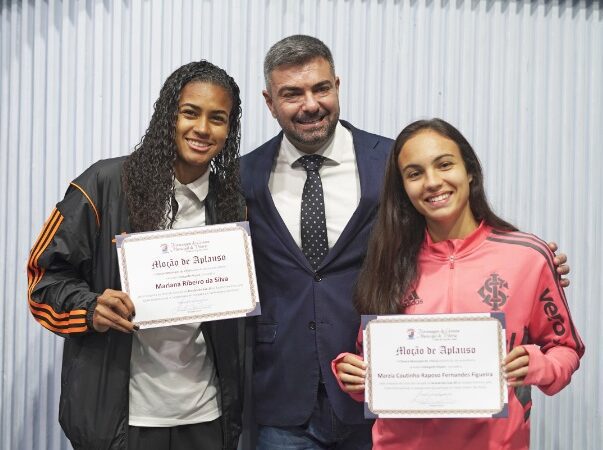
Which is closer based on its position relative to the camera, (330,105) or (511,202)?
(330,105)

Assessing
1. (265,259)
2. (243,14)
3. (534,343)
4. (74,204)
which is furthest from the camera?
(243,14)

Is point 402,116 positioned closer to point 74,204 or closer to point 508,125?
point 508,125

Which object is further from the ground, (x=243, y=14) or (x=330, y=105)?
(x=243, y=14)

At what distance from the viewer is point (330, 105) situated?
2.27 meters

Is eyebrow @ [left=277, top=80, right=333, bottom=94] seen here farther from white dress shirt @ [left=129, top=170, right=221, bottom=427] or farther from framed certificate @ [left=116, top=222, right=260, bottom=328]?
white dress shirt @ [left=129, top=170, right=221, bottom=427]

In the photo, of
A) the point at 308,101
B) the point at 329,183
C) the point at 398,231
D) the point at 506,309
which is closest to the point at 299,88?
the point at 308,101

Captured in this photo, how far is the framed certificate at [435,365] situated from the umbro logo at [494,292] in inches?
4.3

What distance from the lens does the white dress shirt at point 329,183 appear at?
224 centimetres

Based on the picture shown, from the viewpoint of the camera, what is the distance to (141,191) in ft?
6.72

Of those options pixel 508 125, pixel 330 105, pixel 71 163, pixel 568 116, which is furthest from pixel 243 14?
pixel 568 116

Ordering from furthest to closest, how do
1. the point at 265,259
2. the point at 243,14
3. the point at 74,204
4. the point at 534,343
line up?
the point at 243,14
the point at 265,259
the point at 74,204
the point at 534,343

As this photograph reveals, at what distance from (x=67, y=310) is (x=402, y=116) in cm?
148

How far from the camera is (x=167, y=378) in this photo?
2049mm

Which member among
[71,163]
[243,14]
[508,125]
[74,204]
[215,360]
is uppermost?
[243,14]
